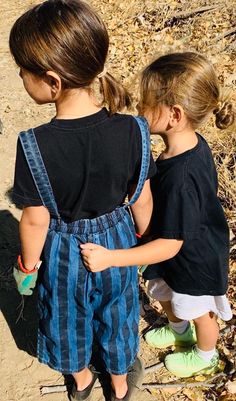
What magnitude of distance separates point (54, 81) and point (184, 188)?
65cm

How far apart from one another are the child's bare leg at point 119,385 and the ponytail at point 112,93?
1.32 metres

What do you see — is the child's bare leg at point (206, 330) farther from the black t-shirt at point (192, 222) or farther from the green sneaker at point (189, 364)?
the black t-shirt at point (192, 222)

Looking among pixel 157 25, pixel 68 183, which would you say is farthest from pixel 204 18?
pixel 68 183

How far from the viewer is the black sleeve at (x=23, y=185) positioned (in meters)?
1.68

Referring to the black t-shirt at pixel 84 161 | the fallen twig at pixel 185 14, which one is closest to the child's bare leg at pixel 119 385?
the black t-shirt at pixel 84 161

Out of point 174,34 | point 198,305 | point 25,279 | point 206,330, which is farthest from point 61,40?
point 174,34

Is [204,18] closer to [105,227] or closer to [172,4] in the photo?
[172,4]

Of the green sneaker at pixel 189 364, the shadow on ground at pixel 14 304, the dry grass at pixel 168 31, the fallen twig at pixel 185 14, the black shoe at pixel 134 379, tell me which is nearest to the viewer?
the black shoe at pixel 134 379

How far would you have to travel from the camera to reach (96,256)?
74.6 inches

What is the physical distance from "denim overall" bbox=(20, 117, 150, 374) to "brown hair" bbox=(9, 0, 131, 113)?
312 millimetres

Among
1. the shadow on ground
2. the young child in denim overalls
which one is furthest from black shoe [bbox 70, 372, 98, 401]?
the shadow on ground

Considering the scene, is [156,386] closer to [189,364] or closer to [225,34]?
[189,364]

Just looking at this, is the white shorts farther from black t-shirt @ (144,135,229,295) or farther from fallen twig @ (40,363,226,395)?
fallen twig @ (40,363,226,395)

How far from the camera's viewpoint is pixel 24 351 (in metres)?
2.87
